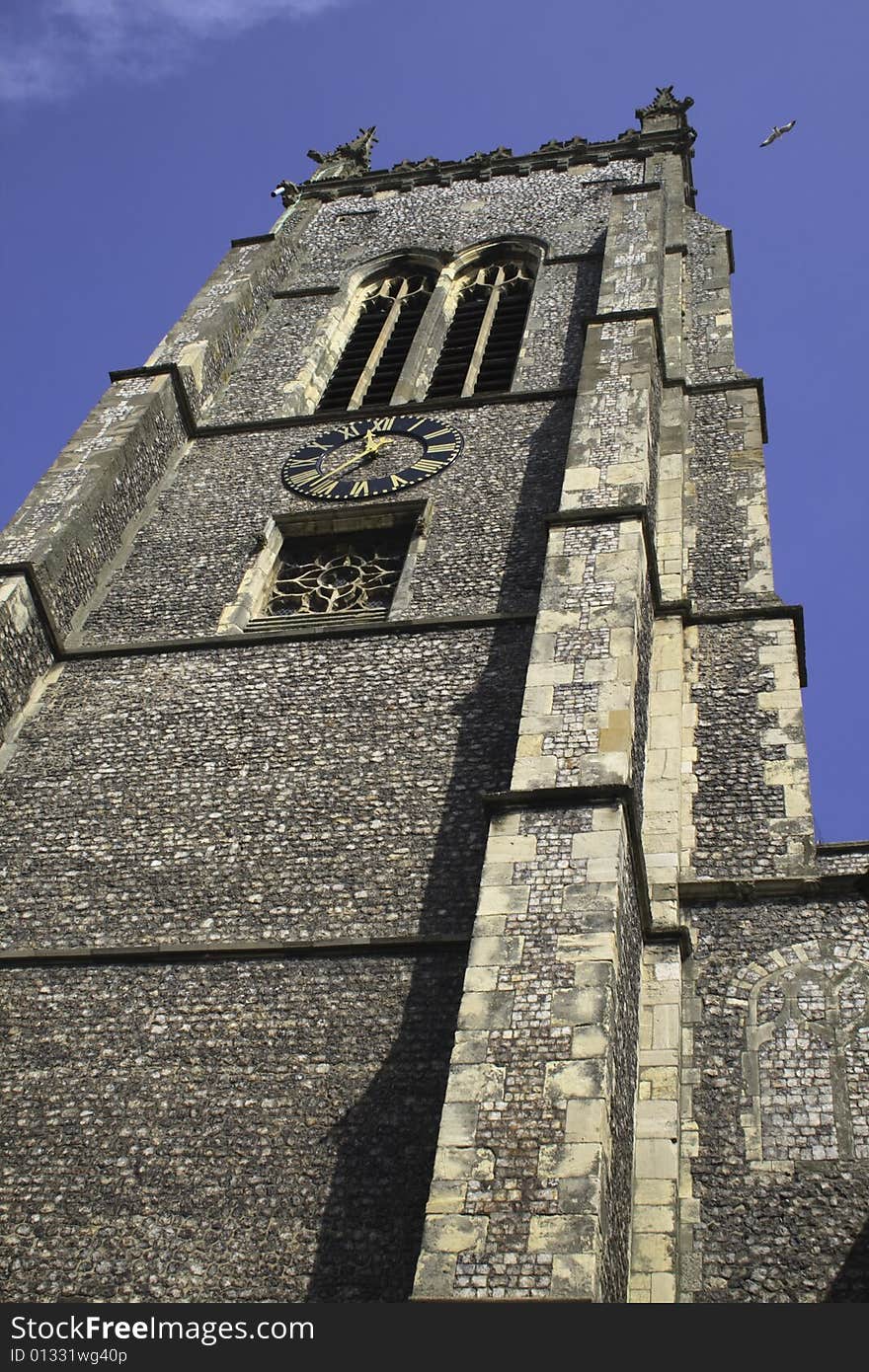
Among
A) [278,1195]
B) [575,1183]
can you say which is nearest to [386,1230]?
[278,1195]

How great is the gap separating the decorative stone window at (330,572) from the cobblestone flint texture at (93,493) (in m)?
1.42

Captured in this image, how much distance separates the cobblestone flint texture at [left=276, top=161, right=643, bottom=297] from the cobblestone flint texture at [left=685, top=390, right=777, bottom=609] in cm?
534

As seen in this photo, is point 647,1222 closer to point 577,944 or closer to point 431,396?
point 577,944

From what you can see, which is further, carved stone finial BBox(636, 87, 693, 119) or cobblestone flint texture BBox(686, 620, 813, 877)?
carved stone finial BBox(636, 87, 693, 119)

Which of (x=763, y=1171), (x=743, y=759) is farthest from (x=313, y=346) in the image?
(x=763, y=1171)

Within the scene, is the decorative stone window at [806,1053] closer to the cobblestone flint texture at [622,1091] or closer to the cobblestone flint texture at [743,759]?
the cobblestone flint texture at [622,1091]

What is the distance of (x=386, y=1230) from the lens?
7707 millimetres

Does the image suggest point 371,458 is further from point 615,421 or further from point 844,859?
point 844,859

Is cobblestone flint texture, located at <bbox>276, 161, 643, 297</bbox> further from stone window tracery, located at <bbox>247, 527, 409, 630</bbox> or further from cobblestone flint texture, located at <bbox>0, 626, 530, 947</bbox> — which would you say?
cobblestone flint texture, located at <bbox>0, 626, 530, 947</bbox>

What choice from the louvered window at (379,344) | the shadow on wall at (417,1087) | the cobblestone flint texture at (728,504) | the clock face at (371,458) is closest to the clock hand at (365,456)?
the clock face at (371,458)

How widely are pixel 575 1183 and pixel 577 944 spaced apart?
1.47 meters

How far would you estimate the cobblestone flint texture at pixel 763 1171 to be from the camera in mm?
7570

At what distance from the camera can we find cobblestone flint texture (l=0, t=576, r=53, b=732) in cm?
1203

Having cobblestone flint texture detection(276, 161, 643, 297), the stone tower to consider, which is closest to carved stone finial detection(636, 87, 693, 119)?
cobblestone flint texture detection(276, 161, 643, 297)
